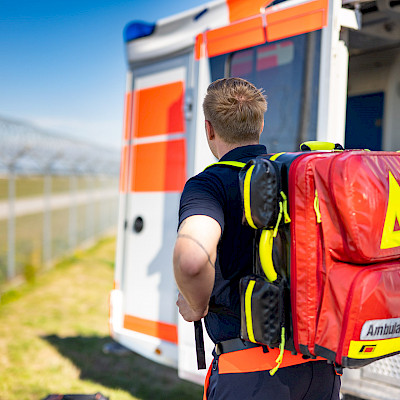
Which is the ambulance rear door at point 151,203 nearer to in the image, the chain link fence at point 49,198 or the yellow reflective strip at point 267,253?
the yellow reflective strip at point 267,253

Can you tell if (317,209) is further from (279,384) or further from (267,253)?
(279,384)

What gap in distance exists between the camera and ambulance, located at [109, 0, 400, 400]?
248 cm

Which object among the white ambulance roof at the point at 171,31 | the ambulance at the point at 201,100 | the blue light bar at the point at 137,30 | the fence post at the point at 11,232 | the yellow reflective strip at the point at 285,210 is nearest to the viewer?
the yellow reflective strip at the point at 285,210

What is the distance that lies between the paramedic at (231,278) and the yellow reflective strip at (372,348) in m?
0.25

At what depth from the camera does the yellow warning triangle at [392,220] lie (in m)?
1.46

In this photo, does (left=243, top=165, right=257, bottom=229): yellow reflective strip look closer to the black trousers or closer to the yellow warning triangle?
the yellow warning triangle

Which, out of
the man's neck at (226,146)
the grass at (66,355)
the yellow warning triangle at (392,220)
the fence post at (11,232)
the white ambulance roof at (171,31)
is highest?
the white ambulance roof at (171,31)

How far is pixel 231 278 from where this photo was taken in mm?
1680

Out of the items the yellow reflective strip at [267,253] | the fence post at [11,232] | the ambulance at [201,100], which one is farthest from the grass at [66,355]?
the yellow reflective strip at [267,253]

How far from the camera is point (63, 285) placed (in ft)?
27.5

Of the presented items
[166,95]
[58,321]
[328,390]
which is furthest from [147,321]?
[58,321]

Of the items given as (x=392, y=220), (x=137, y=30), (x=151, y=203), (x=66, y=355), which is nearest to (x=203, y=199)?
(x=392, y=220)

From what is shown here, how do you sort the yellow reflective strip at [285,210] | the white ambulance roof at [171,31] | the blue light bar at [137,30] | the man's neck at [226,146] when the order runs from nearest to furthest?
the yellow reflective strip at [285,210], the man's neck at [226,146], the white ambulance roof at [171,31], the blue light bar at [137,30]

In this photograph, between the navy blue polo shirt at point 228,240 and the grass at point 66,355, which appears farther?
the grass at point 66,355
